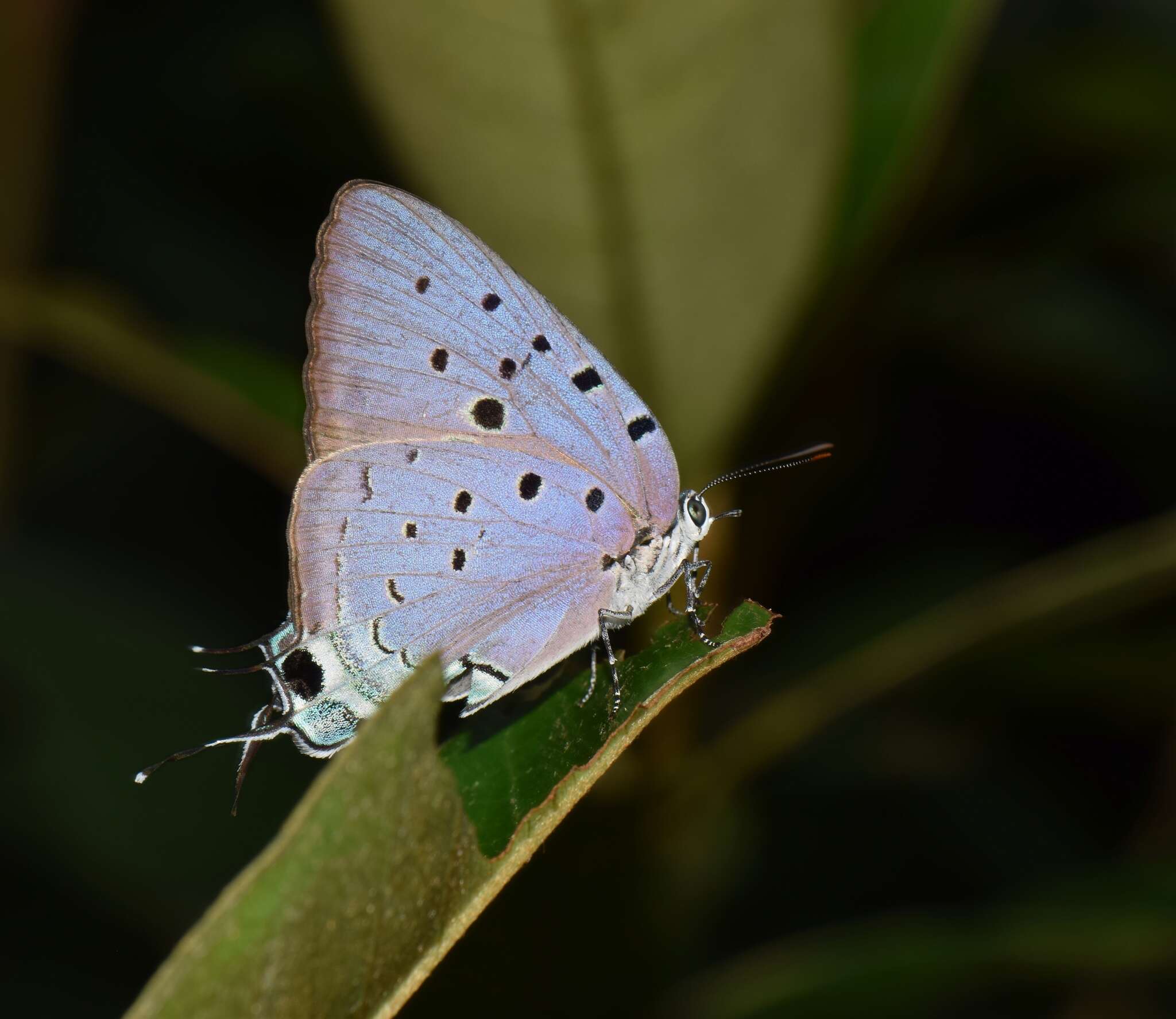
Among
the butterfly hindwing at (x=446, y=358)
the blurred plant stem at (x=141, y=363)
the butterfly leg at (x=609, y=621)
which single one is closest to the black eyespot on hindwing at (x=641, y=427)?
the butterfly hindwing at (x=446, y=358)

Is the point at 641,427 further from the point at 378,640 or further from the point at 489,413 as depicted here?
the point at 378,640

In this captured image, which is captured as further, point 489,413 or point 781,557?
point 781,557

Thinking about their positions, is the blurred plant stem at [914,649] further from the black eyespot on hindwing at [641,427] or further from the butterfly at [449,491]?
the black eyespot on hindwing at [641,427]

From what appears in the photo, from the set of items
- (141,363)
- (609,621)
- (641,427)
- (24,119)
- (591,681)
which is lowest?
(609,621)

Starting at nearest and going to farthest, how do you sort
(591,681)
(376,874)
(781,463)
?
1. (376,874)
2. (591,681)
3. (781,463)

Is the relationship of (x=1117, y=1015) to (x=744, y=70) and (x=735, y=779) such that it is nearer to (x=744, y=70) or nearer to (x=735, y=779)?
(x=735, y=779)

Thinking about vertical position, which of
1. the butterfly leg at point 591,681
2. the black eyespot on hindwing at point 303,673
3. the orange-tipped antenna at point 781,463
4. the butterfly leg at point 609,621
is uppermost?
the black eyespot on hindwing at point 303,673

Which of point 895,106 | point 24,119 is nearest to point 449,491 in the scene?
point 895,106
